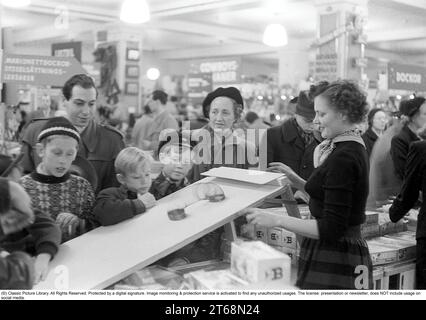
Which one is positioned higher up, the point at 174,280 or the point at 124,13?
the point at 124,13

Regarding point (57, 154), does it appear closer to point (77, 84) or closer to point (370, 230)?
point (77, 84)

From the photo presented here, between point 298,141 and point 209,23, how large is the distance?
8.22 m

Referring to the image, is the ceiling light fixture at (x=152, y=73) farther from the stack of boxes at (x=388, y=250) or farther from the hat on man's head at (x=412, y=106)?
the stack of boxes at (x=388, y=250)

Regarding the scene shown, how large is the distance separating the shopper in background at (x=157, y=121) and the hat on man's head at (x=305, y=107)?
6.63 ft

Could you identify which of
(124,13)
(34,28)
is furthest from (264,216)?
(34,28)

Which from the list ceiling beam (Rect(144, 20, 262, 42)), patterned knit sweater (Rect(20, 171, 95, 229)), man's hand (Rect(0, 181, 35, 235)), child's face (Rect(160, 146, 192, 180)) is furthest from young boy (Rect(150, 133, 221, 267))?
ceiling beam (Rect(144, 20, 262, 42))

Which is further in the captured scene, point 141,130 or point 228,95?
point 141,130

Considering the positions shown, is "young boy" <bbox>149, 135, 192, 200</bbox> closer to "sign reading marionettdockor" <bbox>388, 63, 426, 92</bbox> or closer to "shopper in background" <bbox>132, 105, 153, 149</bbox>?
"sign reading marionettdockor" <bbox>388, 63, 426, 92</bbox>

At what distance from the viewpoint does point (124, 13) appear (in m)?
4.47

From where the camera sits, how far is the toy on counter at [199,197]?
1.34 metres

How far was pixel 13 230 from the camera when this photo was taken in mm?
1056

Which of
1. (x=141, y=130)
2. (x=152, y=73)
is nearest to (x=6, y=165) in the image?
(x=141, y=130)
